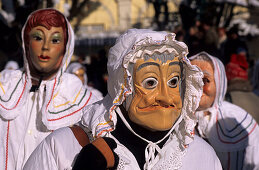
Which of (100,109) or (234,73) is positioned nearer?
(100,109)

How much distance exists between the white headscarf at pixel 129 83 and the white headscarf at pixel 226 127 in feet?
3.96

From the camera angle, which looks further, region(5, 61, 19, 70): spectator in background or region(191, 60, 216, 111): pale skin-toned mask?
region(5, 61, 19, 70): spectator in background

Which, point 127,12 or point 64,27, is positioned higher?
point 64,27

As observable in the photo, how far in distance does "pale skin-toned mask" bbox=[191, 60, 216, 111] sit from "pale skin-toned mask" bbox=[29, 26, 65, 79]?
4.08 feet

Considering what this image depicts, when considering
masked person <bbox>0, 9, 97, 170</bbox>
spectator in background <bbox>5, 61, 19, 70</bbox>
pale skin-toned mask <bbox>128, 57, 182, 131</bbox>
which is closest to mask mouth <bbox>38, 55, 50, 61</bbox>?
masked person <bbox>0, 9, 97, 170</bbox>

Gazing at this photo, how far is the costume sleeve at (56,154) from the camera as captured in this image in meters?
2.02

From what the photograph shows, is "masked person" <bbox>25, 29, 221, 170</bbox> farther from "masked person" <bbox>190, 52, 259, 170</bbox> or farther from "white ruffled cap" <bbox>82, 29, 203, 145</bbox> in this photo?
"masked person" <bbox>190, 52, 259, 170</bbox>

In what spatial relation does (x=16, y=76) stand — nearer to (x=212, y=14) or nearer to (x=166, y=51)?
(x=166, y=51)

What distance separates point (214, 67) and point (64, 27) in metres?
1.38

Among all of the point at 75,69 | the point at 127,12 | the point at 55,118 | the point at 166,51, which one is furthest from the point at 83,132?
the point at 127,12

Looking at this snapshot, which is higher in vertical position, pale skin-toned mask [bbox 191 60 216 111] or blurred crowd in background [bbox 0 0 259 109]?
pale skin-toned mask [bbox 191 60 216 111]

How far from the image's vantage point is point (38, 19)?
3.39 meters

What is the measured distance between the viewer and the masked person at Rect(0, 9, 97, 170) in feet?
9.92

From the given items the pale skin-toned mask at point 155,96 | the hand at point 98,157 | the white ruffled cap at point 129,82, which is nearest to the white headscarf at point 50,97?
the white ruffled cap at point 129,82
